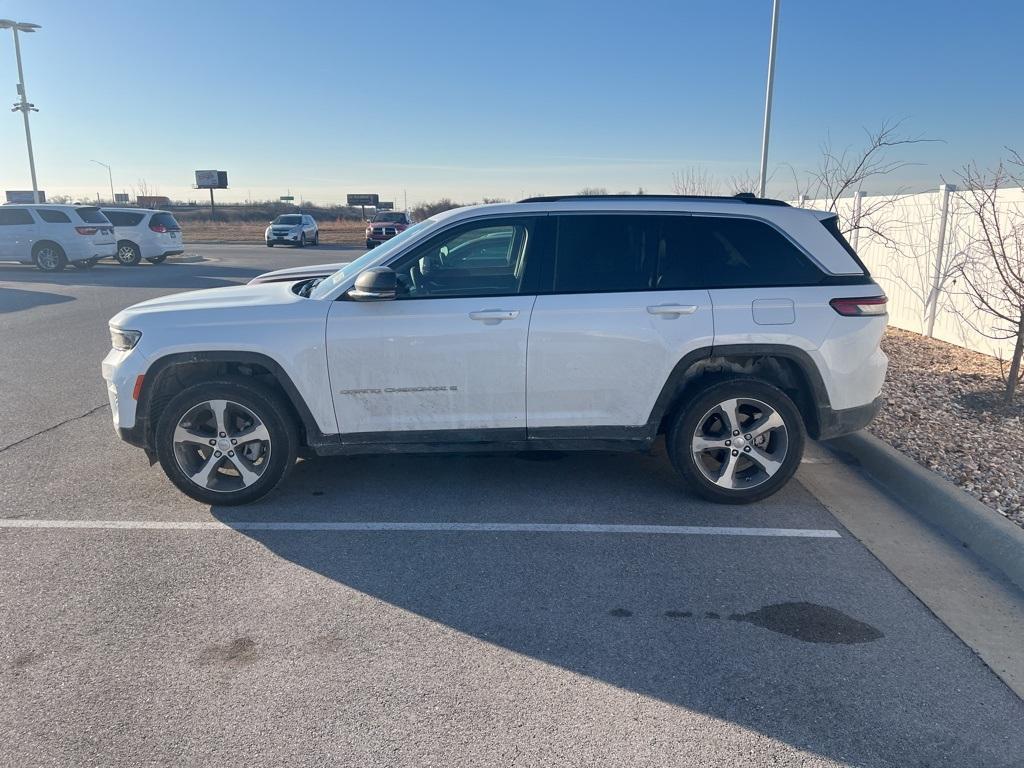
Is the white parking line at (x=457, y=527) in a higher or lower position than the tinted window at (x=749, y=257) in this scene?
lower

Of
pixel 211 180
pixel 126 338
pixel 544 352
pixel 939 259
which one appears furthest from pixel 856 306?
pixel 211 180

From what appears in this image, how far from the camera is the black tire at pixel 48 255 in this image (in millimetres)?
22047

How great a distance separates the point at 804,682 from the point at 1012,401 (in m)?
4.86

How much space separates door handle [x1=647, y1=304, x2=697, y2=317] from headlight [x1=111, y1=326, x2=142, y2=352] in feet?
10.5

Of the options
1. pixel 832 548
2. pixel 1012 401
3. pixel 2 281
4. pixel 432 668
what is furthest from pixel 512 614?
pixel 2 281

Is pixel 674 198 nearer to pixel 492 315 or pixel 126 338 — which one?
pixel 492 315

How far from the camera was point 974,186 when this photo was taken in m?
8.13

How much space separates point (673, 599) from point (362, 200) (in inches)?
3432

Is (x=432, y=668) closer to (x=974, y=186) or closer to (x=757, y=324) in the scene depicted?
(x=757, y=324)

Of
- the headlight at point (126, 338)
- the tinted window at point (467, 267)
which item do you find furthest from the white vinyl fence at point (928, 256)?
the headlight at point (126, 338)

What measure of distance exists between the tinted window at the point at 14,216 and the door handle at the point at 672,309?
74.1 ft

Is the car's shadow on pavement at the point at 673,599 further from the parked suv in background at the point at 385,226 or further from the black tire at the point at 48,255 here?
the parked suv in background at the point at 385,226

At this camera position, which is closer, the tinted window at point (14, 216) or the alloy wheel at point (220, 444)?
the alloy wheel at point (220, 444)

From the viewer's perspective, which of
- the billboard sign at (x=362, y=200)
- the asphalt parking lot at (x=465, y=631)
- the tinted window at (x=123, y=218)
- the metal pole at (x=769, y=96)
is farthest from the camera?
the billboard sign at (x=362, y=200)
